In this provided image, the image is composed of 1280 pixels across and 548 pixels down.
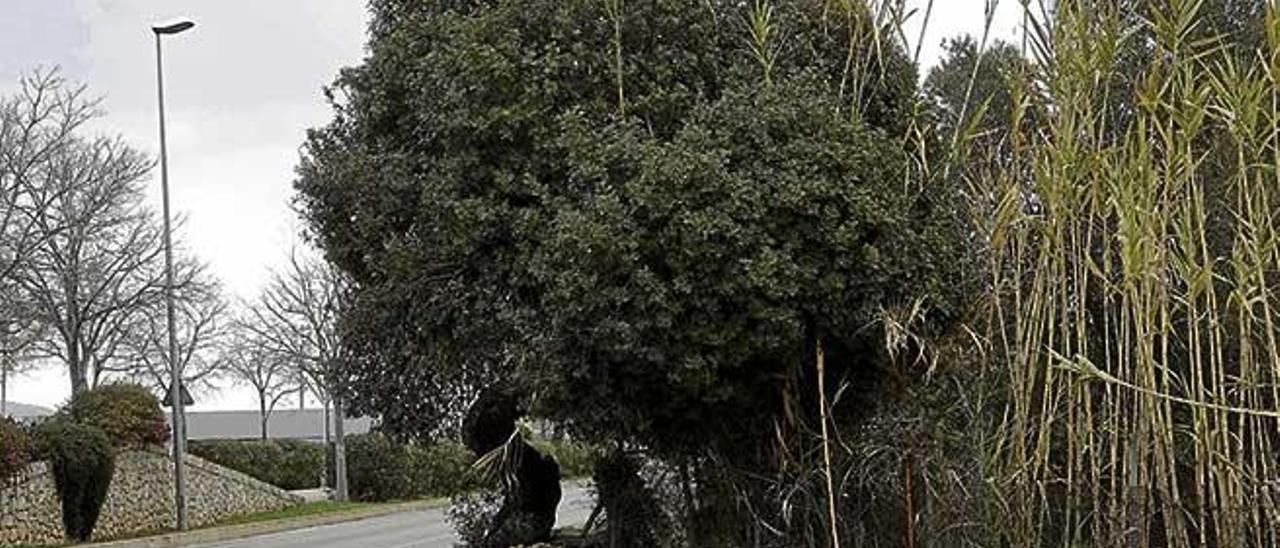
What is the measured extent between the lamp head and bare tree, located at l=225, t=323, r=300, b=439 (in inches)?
642

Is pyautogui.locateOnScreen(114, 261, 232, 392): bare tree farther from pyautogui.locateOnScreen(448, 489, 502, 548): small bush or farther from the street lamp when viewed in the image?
pyautogui.locateOnScreen(448, 489, 502, 548): small bush

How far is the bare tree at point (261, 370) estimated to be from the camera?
38438 millimetres

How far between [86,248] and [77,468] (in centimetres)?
847

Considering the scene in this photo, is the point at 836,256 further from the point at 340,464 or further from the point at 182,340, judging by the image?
the point at 182,340

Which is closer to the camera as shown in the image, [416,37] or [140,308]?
[416,37]

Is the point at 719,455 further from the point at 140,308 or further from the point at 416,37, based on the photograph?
the point at 140,308

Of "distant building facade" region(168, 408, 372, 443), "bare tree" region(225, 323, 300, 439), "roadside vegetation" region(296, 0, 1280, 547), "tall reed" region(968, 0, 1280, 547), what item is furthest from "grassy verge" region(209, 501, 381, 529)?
"distant building facade" region(168, 408, 372, 443)

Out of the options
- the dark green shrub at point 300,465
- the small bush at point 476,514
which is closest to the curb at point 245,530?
the dark green shrub at point 300,465

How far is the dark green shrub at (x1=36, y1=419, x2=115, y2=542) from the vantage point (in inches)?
→ 730

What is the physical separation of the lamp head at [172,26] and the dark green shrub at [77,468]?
17.3 ft

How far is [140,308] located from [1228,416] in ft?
82.0

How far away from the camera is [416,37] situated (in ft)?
24.2

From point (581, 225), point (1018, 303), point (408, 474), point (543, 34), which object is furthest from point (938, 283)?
point (408, 474)

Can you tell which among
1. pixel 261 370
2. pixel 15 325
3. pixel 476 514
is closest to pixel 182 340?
pixel 261 370
